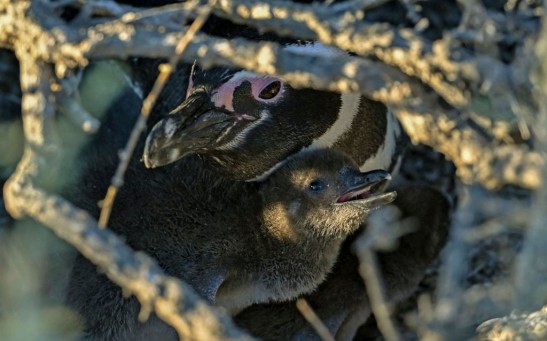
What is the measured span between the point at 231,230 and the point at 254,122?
1.18ft

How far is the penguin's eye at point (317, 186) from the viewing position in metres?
2.93

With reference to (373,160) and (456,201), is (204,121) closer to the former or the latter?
(373,160)

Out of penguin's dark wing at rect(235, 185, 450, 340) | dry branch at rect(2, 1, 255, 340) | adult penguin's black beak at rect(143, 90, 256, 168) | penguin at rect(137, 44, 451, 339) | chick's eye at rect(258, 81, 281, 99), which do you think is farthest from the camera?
penguin's dark wing at rect(235, 185, 450, 340)

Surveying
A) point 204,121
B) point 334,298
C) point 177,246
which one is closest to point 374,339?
point 334,298

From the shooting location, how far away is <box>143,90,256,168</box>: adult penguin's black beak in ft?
8.66

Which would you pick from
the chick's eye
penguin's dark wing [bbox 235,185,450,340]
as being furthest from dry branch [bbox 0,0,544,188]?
penguin's dark wing [bbox 235,185,450,340]

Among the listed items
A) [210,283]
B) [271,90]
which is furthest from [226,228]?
[271,90]

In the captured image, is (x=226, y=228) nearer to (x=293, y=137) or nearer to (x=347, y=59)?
(x=293, y=137)

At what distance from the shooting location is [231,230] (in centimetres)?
305

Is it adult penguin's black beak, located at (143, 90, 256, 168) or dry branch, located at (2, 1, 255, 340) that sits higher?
dry branch, located at (2, 1, 255, 340)

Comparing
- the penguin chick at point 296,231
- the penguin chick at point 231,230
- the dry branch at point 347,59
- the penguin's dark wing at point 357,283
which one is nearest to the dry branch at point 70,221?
the dry branch at point 347,59

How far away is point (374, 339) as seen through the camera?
11.3ft

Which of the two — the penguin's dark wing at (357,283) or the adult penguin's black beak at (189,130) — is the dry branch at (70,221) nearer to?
the adult penguin's black beak at (189,130)

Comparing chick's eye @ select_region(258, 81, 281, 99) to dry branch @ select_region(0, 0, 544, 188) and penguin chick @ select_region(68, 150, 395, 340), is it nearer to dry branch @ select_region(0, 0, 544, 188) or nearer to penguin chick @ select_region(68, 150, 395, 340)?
penguin chick @ select_region(68, 150, 395, 340)
